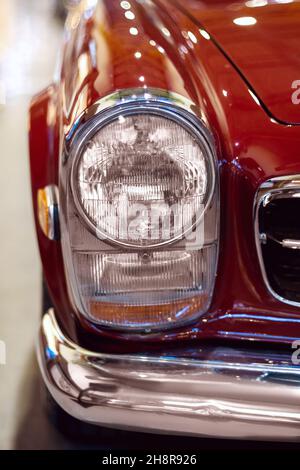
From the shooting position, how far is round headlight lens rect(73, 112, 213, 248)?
3.03 ft

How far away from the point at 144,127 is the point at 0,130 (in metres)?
2.19

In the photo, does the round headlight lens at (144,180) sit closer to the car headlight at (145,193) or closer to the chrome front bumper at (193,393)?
the car headlight at (145,193)

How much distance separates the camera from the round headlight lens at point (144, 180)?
36.4 inches

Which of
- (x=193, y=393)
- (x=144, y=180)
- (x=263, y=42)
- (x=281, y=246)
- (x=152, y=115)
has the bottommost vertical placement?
(x=193, y=393)

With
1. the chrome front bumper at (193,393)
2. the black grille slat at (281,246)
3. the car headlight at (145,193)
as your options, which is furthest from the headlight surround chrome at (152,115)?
the chrome front bumper at (193,393)

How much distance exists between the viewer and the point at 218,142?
0.94m

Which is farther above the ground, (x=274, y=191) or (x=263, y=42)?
(x=263, y=42)

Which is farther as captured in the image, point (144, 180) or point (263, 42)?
point (263, 42)

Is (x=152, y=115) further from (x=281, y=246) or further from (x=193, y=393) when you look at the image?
(x=193, y=393)


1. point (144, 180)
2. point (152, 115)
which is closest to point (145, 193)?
point (144, 180)

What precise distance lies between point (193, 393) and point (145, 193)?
0.33 metres

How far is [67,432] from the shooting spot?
1318 mm

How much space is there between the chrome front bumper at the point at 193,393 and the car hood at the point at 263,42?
41 cm
